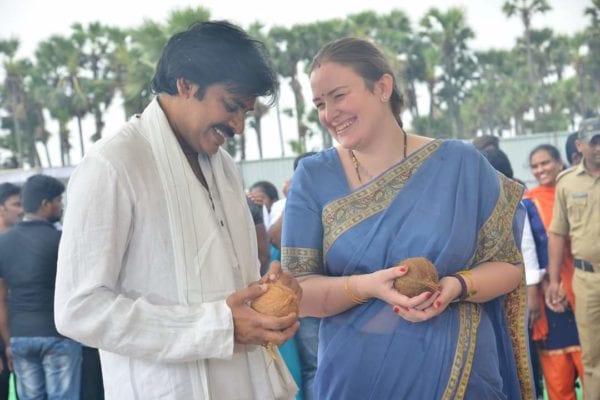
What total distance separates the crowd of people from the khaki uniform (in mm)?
2453

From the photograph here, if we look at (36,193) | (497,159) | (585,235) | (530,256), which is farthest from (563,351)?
Result: (36,193)

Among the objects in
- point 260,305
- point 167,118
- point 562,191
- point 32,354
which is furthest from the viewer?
point 562,191

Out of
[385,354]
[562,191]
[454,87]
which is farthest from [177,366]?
[454,87]

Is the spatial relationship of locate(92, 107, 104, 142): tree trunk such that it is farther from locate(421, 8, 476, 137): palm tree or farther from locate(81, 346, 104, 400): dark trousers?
locate(81, 346, 104, 400): dark trousers

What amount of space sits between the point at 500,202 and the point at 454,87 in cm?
4057

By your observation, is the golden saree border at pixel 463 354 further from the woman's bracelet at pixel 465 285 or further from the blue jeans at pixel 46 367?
the blue jeans at pixel 46 367

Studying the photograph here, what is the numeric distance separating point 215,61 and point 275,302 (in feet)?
2.08

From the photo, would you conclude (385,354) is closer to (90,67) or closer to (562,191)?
(562,191)

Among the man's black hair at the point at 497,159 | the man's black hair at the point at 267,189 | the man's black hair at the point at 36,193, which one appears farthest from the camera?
the man's black hair at the point at 267,189

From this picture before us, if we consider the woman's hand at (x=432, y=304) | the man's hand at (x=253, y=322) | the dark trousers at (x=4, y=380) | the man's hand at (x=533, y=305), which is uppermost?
the man's hand at (x=253, y=322)

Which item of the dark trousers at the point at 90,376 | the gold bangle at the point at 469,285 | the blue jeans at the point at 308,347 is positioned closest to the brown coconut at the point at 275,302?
the gold bangle at the point at 469,285

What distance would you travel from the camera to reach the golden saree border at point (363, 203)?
2.59m

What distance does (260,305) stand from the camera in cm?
195

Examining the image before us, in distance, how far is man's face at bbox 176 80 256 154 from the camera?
2.07 m
